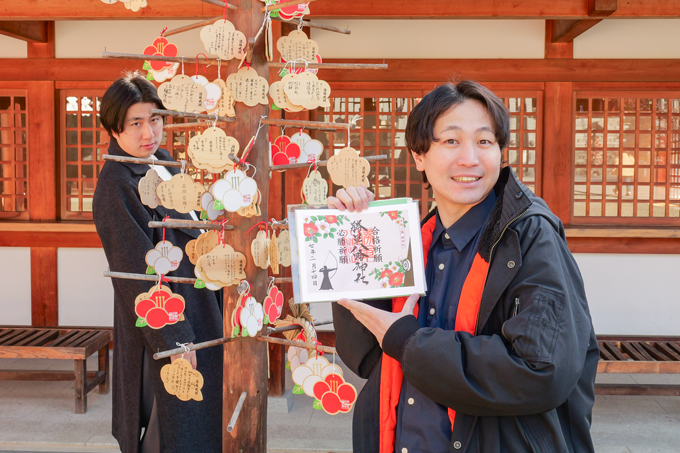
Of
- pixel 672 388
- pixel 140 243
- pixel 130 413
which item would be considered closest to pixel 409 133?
pixel 140 243

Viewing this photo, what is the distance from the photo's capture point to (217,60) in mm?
1985

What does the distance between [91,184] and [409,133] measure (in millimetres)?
4471

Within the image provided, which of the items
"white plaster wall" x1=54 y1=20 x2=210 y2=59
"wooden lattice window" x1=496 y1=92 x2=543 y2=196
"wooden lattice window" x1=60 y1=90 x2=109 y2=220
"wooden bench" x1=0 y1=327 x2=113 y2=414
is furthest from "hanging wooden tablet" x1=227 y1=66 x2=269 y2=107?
"wooden lattice window" x1=60 y1=90 x2=109 y2=220

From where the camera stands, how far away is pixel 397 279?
1526mm

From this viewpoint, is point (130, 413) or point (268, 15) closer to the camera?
point (268, 15)

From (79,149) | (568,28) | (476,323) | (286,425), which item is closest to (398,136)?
(568,28)

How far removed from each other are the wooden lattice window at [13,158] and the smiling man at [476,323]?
4.77 meters

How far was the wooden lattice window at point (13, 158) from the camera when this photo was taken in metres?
5.27

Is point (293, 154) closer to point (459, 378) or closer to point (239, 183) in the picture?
point (239, 183)

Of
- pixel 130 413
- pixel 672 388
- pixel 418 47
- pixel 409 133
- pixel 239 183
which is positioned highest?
pixel 418 47

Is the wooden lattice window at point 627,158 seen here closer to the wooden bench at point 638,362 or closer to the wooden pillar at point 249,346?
the wooden bench at point 638,362

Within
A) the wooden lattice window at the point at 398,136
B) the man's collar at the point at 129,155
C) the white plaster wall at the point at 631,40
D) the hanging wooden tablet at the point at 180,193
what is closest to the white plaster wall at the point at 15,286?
the wooden lattice window at the point at 398,136

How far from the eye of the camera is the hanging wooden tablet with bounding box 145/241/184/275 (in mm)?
2121

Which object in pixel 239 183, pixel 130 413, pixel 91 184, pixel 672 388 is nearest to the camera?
pixel 239 183
